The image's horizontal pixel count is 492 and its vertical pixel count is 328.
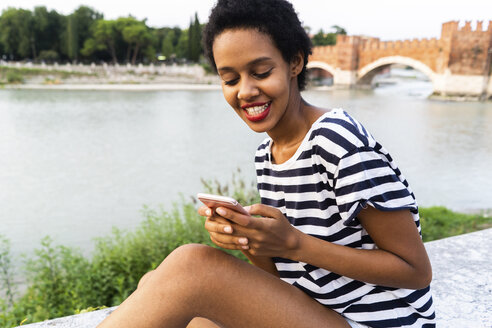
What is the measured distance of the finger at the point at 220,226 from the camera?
96 cm

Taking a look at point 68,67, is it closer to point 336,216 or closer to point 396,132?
point 396,132

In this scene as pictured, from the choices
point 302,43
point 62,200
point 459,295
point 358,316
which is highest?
point 302,43

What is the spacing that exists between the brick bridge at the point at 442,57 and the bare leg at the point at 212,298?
20190 millimetres

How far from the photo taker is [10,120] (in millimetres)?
13547

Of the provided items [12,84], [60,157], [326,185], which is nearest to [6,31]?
[12,84]

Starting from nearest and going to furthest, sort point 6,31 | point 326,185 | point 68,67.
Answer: point 326,185
point 68,67
point 6,31

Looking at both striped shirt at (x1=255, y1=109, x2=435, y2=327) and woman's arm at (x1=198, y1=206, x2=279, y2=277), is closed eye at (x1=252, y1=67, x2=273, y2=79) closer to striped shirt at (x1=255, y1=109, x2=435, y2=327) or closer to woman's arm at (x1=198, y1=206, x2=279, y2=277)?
striped shirt at (x1=255, y1=109, x2=435, y2=327)

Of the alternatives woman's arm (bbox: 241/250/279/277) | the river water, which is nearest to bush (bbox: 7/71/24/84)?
the river water

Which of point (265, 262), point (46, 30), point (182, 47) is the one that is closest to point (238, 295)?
point (265, 262)

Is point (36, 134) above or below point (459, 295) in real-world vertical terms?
below

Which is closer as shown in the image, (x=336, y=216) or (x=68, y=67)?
(x=336, y=216)

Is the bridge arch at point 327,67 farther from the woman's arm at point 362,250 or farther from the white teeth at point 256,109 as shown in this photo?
the woman's arm at point 362,250

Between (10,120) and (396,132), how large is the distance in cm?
1189

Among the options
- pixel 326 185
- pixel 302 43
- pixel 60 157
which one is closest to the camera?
pixel 326 185
